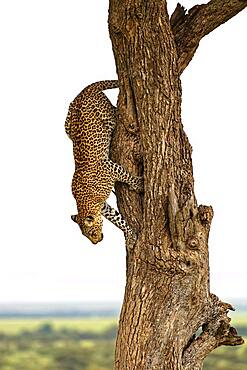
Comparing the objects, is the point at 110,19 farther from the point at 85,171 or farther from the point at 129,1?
the point at 85,171

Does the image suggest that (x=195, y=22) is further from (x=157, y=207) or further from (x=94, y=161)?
(x=157, y=207)

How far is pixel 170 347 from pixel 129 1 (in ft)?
8.73

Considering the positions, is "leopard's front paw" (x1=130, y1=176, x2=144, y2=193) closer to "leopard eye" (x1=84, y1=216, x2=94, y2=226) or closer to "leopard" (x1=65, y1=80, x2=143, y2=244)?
"leopard" (x1=65, y1=80, x2=143, y2=244)

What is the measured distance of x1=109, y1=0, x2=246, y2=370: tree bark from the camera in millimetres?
6660

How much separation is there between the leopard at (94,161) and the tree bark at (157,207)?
13 centimetres

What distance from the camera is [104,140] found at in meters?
6.86

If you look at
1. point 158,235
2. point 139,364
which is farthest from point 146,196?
point 139,364

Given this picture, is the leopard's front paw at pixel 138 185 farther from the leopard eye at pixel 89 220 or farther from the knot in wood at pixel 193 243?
the knot in wood at pixel 193 243

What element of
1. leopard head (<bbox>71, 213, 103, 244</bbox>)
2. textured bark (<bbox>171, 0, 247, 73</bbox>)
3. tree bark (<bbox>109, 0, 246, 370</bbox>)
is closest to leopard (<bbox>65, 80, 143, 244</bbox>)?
leopard head (<bbox>71, 213, 103, 244</bbox>)

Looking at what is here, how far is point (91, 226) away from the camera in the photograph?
22.9 feet

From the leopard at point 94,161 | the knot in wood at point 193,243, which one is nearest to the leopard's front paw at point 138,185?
the leopard at point 94,161

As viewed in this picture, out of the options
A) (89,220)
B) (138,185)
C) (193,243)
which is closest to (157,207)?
(138,185)

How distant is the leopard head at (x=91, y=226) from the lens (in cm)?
696

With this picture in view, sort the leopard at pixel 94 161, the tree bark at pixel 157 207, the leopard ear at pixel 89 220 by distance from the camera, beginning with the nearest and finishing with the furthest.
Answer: the tree bark at pixel 157 207 < the leopard at pixel 94 161 < the leopard ear at pixel 89 220
